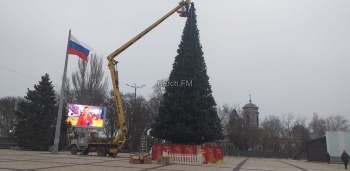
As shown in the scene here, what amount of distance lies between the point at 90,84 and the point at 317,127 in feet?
208

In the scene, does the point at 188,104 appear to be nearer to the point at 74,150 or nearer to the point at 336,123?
the point at 74,150

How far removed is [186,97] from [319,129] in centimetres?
7113

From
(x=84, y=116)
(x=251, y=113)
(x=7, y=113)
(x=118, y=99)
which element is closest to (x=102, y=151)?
(x=118, y=99)

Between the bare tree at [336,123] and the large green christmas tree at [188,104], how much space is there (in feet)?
228

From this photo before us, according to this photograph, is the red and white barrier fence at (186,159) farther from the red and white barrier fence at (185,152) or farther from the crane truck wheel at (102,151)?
the crane truck wheel at (102,151)

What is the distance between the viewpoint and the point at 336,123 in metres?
82.1

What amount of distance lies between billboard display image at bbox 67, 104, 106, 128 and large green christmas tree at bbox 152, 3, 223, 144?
12.5 meters

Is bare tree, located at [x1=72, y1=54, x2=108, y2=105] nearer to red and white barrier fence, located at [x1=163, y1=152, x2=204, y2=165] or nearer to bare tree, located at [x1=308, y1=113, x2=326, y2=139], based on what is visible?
red and white barrier fence, located at [x1=163, y1=152, x2=204, y2=165]

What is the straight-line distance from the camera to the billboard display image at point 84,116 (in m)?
32.2

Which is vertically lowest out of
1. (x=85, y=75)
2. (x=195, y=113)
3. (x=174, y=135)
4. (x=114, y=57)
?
(x=174, y=135)

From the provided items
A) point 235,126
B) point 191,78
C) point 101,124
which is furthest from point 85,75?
point 235,126

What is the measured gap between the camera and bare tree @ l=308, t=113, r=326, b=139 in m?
80.6

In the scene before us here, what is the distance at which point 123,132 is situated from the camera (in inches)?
987

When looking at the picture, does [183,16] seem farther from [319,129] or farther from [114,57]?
[319,129]
